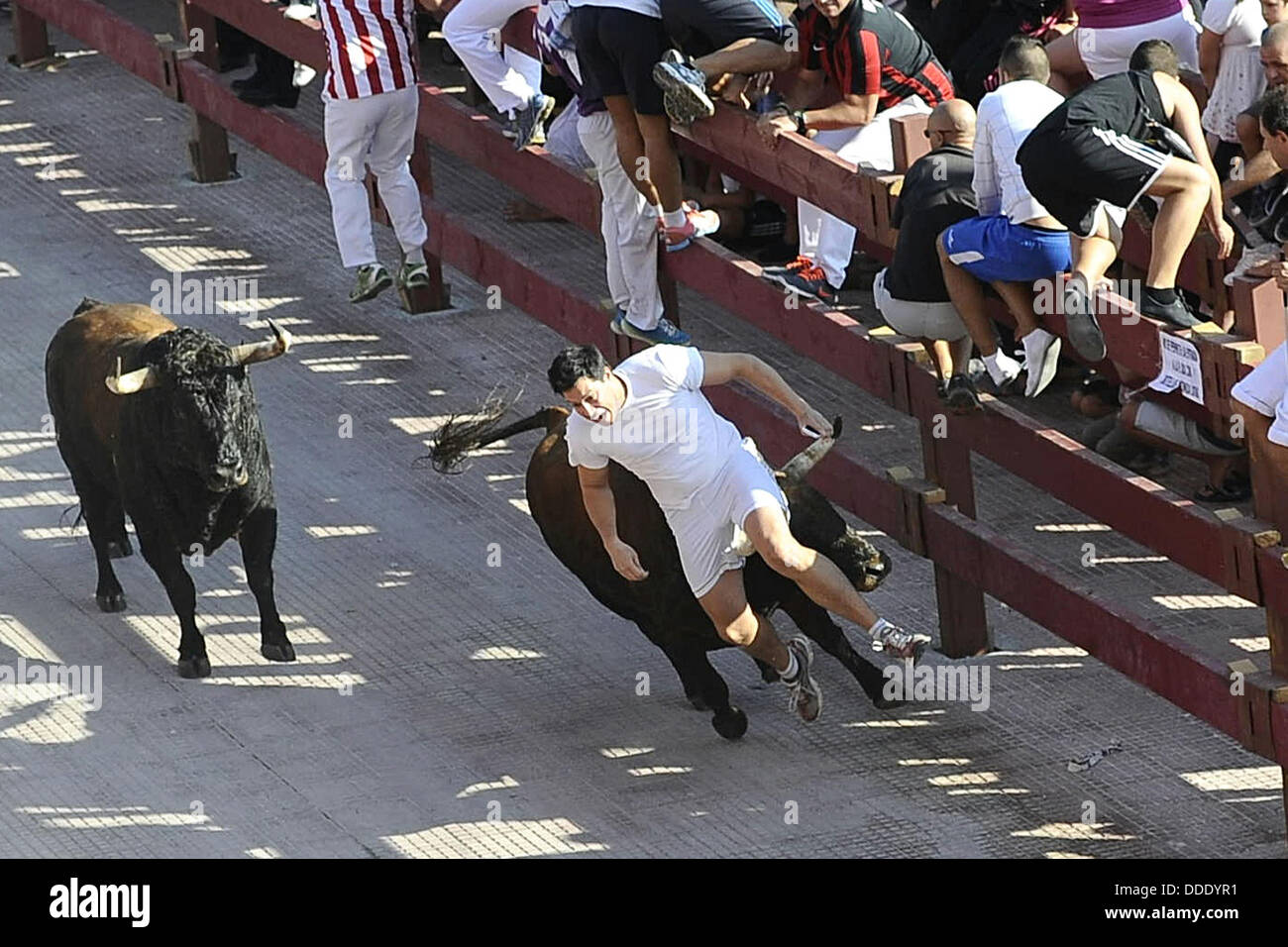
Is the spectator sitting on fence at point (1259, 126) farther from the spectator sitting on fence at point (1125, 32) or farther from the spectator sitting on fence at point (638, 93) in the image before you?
the spectator sitting on fence at point (638, 93)

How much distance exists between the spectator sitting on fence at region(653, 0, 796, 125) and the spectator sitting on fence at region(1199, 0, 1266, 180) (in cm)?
161

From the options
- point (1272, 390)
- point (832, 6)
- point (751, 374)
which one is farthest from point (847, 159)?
point (1272, 390)

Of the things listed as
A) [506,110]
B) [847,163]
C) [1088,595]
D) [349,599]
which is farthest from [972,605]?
[506,110]

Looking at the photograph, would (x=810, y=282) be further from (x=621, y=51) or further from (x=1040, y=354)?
(x=1040, y=354)

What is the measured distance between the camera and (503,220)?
1420 centimetres

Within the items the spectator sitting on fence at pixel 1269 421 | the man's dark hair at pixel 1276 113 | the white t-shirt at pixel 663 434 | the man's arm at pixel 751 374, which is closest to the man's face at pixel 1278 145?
the man's dark hair at pixel 1276 113

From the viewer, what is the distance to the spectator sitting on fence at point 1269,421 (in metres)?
8.61

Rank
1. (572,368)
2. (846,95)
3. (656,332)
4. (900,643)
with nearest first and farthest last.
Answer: (572,368)
(900,643)
(846,95)
(656,332)

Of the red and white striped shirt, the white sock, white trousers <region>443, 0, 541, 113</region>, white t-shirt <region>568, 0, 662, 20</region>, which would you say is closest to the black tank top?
the white sock

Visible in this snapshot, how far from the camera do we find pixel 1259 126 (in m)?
9.59

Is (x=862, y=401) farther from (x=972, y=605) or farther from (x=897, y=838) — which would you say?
(x=897, y=838)

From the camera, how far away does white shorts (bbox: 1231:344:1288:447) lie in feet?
28.2

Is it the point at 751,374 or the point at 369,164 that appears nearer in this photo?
the point at 751,374

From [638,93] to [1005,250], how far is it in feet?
6.67
